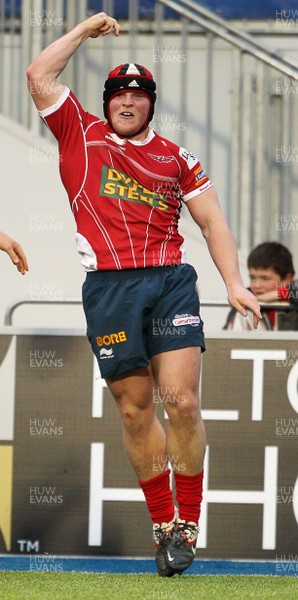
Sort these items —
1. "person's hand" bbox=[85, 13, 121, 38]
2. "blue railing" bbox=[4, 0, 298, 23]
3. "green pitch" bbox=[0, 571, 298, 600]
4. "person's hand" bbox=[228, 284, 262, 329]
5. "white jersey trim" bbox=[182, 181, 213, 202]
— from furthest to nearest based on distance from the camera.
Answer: "blue railing" bbox=[4, 0, 298, 23], "white jersey trim" bbox=[182, 181, 213, 202], "person's hand" bbox=[228, 284, 262, 329], "person's hand" bbox=[85, 13, 121, 38], "green pitch" bbox=[0, 571, 298, 600]

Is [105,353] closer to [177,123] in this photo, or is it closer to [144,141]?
[144,141]

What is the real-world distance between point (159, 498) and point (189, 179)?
4.41 ft

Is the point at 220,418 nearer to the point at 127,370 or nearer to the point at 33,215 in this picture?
the point at 127,370

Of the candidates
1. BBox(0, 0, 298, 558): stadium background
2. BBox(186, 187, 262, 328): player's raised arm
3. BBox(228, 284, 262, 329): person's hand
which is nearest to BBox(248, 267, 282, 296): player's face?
BBox(0, 0, 298, 558): stadium background

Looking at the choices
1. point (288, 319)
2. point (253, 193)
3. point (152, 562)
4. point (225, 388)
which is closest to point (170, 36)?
point (253, 193)

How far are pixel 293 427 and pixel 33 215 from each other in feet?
11.1

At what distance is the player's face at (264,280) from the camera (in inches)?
274

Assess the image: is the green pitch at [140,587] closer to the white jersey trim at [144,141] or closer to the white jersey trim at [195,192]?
the white jersey trim at [195,192]

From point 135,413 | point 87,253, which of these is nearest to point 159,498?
point 135,413

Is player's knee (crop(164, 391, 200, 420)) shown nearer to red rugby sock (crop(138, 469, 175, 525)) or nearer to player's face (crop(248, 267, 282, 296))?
red rugby sock (crop(138, 469, 175, 525))

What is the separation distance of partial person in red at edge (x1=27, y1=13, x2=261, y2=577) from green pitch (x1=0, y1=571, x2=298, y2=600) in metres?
0.14

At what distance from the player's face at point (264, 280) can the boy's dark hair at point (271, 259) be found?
25 mm

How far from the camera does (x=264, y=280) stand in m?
6.98

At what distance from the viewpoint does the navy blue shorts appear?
16.6 ft
